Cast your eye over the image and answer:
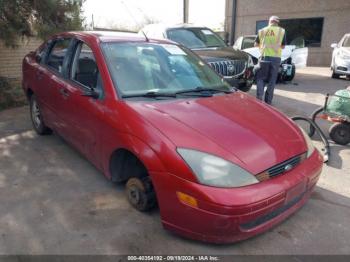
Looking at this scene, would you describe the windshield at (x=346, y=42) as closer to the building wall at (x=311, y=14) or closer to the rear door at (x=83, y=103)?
the building wall at (x=311, y=14)

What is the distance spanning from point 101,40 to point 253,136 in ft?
6.44

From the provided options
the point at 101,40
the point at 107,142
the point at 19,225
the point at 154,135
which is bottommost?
the point at 19,225

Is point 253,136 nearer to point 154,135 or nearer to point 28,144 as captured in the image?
point 154,135

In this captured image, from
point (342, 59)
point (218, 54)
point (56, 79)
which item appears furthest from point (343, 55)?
point (56, 79)

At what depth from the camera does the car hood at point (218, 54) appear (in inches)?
293

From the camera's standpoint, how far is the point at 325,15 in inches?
715

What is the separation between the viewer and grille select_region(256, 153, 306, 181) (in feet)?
8.54

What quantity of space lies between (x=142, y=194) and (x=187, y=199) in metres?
0.75

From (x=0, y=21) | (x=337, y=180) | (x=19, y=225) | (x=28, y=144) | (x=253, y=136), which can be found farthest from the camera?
(x=0, y=21)

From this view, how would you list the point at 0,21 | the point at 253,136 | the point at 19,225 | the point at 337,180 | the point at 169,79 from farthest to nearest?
1. the point at 0,21
2. the point at 337,180
3. the point at 169,79
4. the point at 19,225
5. the point at 253,136

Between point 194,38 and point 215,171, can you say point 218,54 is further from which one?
point 215,171

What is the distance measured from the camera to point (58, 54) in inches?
183

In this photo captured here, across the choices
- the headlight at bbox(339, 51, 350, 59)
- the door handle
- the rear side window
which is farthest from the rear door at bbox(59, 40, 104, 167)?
the headlight at bbox(339, 51, 350, 59)

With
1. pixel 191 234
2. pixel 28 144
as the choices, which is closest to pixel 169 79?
pixel 191 234
